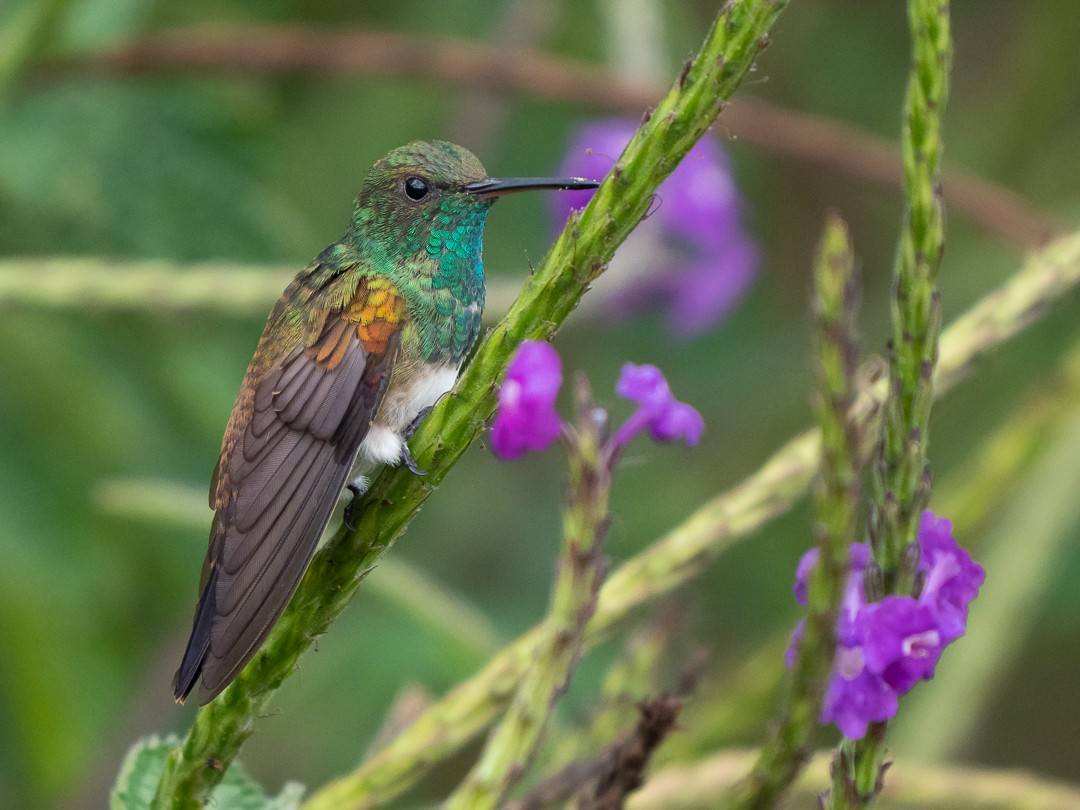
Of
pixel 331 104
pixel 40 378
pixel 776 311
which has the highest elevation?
pixel 331 104

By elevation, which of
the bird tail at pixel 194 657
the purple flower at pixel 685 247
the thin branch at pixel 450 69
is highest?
the purple flower at pixel 685 247

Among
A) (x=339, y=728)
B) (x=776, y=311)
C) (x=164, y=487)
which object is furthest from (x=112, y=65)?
(x=776, y=311)

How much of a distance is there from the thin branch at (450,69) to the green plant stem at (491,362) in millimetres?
1724

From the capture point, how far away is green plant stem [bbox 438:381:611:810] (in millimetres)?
1239

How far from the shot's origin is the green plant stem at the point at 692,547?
1.62 meters

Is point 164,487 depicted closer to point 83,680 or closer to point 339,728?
point 83,680

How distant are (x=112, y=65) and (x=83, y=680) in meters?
1.42

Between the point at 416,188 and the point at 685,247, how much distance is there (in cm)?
194

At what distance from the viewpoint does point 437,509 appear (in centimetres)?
449

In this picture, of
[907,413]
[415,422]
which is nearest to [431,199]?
[415,422]

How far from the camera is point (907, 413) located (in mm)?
1178

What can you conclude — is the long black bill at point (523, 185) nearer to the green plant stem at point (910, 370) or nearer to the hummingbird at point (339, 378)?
the hummingbird at point (339, 378)

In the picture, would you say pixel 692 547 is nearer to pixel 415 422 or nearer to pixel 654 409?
pixel 654 409

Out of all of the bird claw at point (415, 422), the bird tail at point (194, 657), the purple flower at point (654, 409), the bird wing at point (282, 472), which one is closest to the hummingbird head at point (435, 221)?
the bird wing at point (282, 472)
